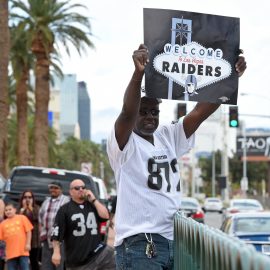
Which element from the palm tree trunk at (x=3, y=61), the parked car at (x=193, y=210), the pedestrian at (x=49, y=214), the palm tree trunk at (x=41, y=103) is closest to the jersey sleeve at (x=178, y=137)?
the pedestrian at (x=49, y=214)

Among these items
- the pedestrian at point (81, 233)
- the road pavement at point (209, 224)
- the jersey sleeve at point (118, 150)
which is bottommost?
the road pavement at point (209, 224)

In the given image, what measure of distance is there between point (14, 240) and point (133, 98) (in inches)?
333

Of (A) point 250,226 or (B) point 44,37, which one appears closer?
(A) point 250,226

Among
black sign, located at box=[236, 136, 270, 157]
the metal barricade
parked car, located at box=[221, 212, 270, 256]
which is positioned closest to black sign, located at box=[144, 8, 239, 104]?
the metal barricade

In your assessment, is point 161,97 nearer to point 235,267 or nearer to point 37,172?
point 235,267

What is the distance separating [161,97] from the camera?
5.50 metres

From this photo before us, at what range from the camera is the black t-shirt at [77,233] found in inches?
407

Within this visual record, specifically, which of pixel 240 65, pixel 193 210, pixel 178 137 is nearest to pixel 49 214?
pixel 178 137

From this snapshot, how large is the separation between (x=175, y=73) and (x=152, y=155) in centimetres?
56

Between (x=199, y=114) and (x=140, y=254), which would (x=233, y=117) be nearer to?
(x=199, y=114)

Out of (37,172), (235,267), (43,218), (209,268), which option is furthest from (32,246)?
(235,267)

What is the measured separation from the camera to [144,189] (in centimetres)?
553

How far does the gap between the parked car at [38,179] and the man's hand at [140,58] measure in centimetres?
1082

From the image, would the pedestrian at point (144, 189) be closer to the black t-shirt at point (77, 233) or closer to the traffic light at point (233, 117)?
the black t-shirt at point (77, 233)
